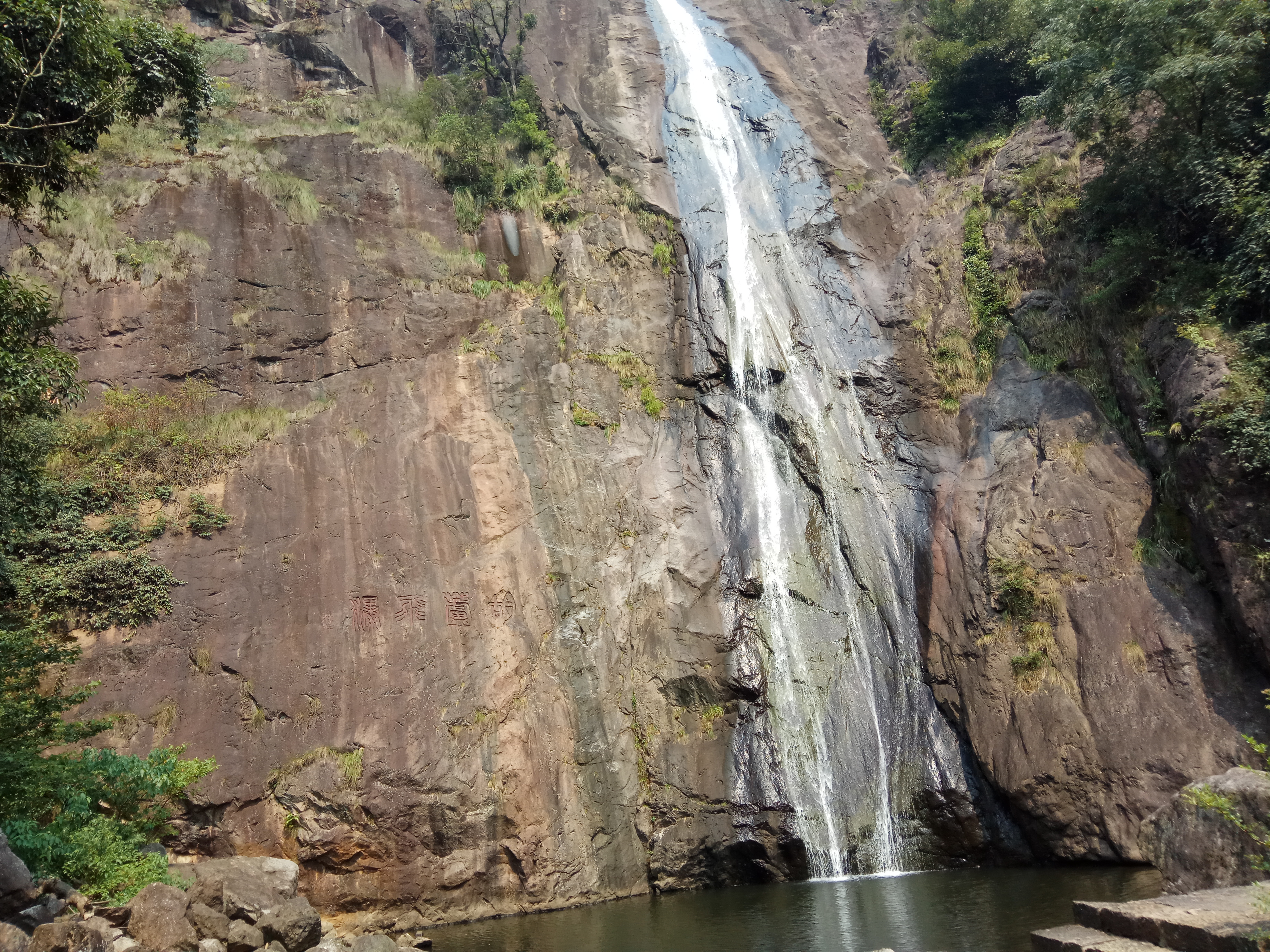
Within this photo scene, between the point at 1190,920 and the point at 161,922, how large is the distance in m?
8.95

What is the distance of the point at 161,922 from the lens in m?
7.85

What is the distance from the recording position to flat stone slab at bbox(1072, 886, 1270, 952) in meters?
5.64

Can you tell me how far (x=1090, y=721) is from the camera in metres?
12.4

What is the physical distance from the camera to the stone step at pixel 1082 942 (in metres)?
6.12

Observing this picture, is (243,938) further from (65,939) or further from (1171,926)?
(1171,926)

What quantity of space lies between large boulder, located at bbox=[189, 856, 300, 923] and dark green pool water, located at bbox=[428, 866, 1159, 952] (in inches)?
83.6

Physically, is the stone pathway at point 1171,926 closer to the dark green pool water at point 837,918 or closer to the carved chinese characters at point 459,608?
the dark green pool water at point 837,918

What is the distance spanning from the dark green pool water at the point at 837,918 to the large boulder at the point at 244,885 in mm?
2122

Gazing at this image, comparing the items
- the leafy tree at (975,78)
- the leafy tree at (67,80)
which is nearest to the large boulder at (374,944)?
the leafy tree at (67,80)

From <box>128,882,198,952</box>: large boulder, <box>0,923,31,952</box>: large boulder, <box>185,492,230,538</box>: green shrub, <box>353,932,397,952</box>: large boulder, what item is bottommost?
<box>353,932,397,952</box>: large boulder

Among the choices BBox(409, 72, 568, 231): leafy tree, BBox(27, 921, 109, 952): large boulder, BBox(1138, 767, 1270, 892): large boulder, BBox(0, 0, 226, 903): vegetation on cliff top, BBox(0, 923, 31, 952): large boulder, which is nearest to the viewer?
BBox(0, 923, 31, 952): large boulder

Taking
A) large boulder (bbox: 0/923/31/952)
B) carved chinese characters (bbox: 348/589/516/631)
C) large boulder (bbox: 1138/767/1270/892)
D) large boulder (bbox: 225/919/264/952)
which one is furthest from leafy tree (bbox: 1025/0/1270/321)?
large boulder (bbox: 0/923/31/952)

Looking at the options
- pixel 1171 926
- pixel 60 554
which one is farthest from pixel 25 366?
pixel 1171 926

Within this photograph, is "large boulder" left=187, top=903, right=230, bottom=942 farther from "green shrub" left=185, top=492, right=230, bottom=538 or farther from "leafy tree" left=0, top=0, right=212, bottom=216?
"leafy tree" left=0, top=0, right=212, bottom=216
